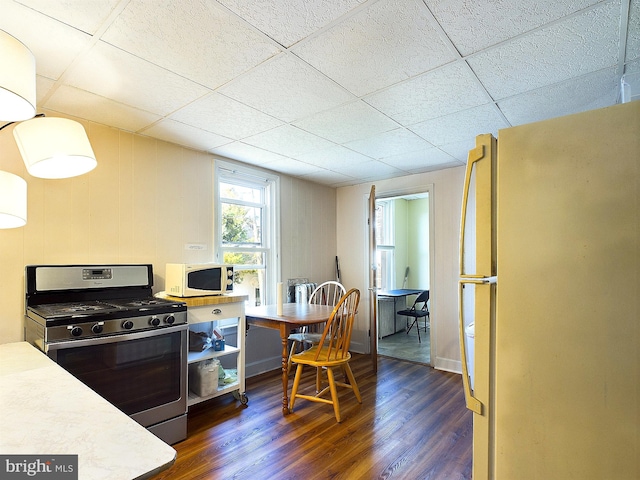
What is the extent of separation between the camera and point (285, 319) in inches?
110

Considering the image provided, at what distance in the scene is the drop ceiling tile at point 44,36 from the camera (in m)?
1.42

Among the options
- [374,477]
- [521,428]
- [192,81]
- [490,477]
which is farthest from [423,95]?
[374,477]

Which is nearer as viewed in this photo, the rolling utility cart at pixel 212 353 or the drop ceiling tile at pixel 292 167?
the rolling utility cart at pixel 212 353

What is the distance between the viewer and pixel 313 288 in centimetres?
429

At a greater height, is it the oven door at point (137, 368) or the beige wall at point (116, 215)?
the beige wall at point (116, 215)

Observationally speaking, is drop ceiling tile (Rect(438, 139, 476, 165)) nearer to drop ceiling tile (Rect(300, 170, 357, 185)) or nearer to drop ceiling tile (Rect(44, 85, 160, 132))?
drop ceiling tile (Rect(300, 170, 357, 185))

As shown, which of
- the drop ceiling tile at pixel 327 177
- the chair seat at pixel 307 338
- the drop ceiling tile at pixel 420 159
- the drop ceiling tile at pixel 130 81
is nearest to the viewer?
the drop ceiling tile at pixel 130 81

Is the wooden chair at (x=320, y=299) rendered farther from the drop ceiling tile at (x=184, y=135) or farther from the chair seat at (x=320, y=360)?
the drop ceiling tile at (x=184, y=135)

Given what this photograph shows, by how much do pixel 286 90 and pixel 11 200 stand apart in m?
1.45

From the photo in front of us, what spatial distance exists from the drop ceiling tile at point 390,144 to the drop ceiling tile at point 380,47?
0.88 metres

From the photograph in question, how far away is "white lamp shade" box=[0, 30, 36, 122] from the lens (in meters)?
0.97

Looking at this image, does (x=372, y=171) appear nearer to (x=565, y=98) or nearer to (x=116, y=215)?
(x=565, y=98)

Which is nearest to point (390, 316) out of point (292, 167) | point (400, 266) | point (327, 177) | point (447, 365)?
point (400, 266)

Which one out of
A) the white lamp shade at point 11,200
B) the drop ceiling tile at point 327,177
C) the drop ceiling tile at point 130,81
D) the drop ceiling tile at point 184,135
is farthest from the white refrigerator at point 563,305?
the drop ceiling tile at point 327,177
